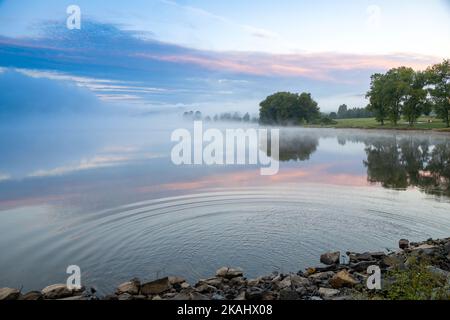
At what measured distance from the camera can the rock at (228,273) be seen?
968 cm

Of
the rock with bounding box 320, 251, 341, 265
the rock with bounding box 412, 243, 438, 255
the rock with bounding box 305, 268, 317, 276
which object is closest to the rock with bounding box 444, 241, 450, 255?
the rock with bounding box 412, 243, 438, 255

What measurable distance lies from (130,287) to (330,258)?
5.48m

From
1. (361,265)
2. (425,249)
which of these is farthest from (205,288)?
(425,249)

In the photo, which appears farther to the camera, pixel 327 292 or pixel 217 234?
pixel 217 234

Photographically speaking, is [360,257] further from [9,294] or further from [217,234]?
[9,294]

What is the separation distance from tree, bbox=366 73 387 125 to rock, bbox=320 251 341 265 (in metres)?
82.5

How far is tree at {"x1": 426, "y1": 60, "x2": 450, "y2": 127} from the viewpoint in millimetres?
72375

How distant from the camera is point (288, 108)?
129500 mm

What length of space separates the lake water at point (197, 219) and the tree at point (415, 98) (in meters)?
57.9

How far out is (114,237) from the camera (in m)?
12.9

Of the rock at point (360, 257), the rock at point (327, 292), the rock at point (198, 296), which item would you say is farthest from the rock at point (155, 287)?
the rock at point (360, 257)

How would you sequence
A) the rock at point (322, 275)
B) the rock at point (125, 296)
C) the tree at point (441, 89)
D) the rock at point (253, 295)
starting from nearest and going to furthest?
1. the rock at point (253, 295)
2. the rock at point (125, 296)
3. the rock at point (322, 275)
4. the tree at point (441, 89)

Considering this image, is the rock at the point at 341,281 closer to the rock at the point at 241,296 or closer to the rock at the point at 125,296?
the rock at the point at 241,296
